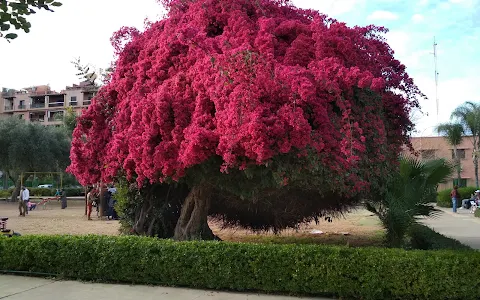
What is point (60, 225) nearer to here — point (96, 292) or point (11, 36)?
point (96, 292)

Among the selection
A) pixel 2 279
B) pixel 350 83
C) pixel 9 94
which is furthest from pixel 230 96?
pixel 9 94

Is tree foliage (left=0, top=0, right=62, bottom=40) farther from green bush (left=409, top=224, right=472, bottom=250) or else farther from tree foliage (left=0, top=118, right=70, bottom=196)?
tree foliage (left=0, top=118, right=70, bottom=196)

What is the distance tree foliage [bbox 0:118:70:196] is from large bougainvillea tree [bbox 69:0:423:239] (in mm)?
23047

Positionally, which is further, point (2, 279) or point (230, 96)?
point (2, 279)

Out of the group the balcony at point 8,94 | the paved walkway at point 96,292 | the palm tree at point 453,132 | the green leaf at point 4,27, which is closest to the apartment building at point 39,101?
the balcony at point 8,94

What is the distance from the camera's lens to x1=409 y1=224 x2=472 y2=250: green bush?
317 inches

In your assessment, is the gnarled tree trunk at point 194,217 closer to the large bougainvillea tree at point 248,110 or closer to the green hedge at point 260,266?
the large bougainvillea tree at point 248,110

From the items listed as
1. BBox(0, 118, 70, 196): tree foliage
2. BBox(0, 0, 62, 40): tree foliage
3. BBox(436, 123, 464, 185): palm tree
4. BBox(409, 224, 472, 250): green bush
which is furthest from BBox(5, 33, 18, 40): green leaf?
BBox(436, 123, 464, 185): palm tree

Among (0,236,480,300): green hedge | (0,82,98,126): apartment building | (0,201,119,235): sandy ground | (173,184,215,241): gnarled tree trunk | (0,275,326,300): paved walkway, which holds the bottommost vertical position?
(0,275,326,300): paved walkway

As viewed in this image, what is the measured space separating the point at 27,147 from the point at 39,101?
2139 inches

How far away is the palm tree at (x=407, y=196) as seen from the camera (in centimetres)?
785

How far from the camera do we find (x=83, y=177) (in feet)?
29.1

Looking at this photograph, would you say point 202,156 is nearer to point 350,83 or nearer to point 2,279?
point 350,83

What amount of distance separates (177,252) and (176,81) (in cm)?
295
